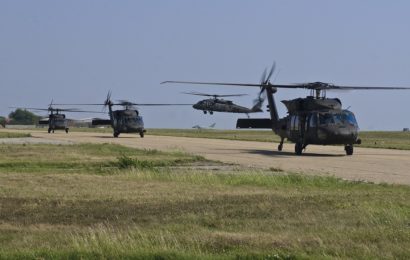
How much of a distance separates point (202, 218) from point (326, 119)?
24.1 m

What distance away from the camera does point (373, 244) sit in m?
9.26

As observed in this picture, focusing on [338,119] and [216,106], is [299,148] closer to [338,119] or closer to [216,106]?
[338,119]

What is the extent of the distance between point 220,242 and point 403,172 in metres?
15.4

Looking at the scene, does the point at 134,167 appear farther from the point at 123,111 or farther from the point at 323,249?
the point at 123,111

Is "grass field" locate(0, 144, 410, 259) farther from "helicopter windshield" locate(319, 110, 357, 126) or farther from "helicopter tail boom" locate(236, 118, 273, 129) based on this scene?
"helicopter tail boom" locate(236, 118, 273, 129)

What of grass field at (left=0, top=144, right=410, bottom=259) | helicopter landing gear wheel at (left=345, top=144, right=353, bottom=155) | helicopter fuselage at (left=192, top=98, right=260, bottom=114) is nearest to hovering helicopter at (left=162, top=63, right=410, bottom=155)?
helicopter landing gear wheel at (left=345, top=144, right=353, bottom=155)

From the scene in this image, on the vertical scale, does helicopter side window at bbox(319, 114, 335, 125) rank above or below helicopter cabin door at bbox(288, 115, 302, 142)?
above

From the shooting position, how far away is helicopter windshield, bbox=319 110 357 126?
3462cm

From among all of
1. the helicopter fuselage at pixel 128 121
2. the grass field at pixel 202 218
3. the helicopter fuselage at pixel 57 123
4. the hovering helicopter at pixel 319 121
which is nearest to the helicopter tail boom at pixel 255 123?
the hovering helicopter at pixel 319 121

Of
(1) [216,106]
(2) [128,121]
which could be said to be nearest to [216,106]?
(1) [216,106]

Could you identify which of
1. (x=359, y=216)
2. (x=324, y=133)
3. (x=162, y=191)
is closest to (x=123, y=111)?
(x=324, y=133)

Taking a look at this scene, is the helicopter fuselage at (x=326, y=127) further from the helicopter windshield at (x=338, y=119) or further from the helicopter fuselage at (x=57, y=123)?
the helicopter fuselage at (x=57, y=123)

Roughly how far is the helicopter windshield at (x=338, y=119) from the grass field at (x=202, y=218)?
16.0 metres

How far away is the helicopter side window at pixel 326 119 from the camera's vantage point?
34647 millimetres
